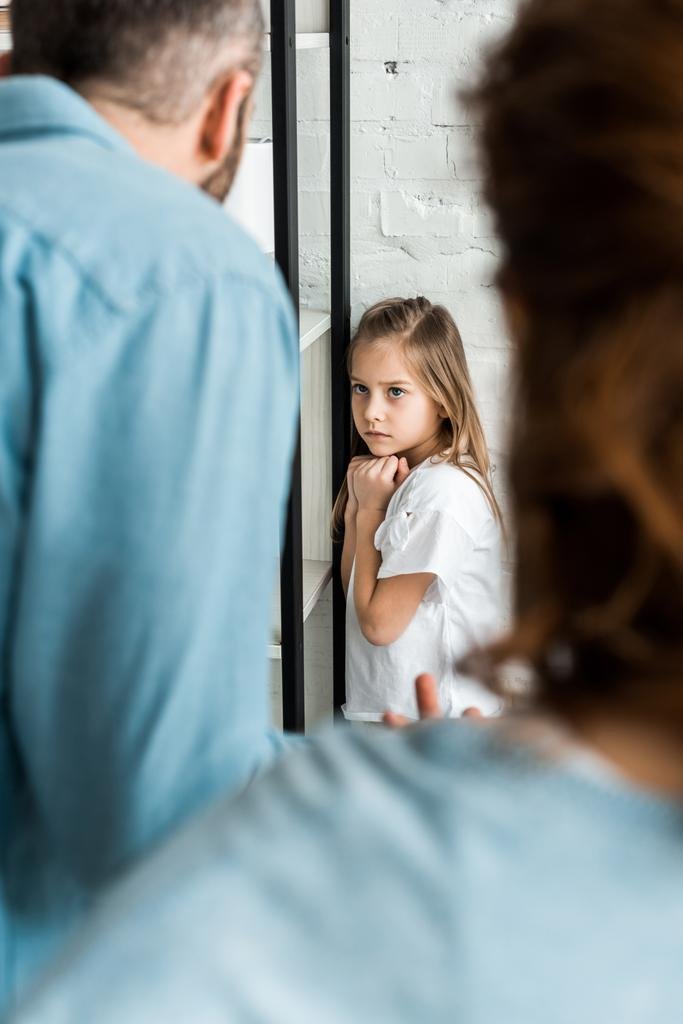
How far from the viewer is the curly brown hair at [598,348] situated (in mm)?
358

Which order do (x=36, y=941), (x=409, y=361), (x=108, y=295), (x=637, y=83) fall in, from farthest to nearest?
1. (x=409, y=361)
2. (x=36, y=941)
3. (x=108, y=295)
4. (x=637, y=83)

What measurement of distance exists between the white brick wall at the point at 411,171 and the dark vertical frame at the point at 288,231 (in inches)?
16.0

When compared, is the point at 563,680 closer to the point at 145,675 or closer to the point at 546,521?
the point at 546,521

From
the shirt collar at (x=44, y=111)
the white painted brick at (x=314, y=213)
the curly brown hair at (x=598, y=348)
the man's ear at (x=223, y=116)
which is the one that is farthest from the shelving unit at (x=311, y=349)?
the curly brown hair at (x=598, y=348)

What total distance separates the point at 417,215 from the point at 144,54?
4.22 ft

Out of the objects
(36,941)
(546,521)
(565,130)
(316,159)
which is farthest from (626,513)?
(316,159)

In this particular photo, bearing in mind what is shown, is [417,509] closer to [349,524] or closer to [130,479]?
[349,524]

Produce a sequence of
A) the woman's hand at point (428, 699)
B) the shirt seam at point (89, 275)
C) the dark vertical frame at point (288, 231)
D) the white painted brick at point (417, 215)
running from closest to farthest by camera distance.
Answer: the shirt seam at point (89, 275) → the woman's hand at point (428, 699) → the dark vertical frame at point (288, 231) → the white painted brick at point (417, 215)

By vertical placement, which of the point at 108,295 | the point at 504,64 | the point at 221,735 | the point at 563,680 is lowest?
the point at 221,735

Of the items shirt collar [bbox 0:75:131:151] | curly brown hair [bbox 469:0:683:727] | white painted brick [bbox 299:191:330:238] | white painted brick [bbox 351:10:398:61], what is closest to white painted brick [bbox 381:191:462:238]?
white painted brick [bbox 299:191:330:238]

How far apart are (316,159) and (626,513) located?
1633 mm

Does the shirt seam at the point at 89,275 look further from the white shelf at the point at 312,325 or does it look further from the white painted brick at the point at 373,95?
the white painted brick at the point at 373,95

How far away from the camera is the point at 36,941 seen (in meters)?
0.70

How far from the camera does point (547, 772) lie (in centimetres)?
37
